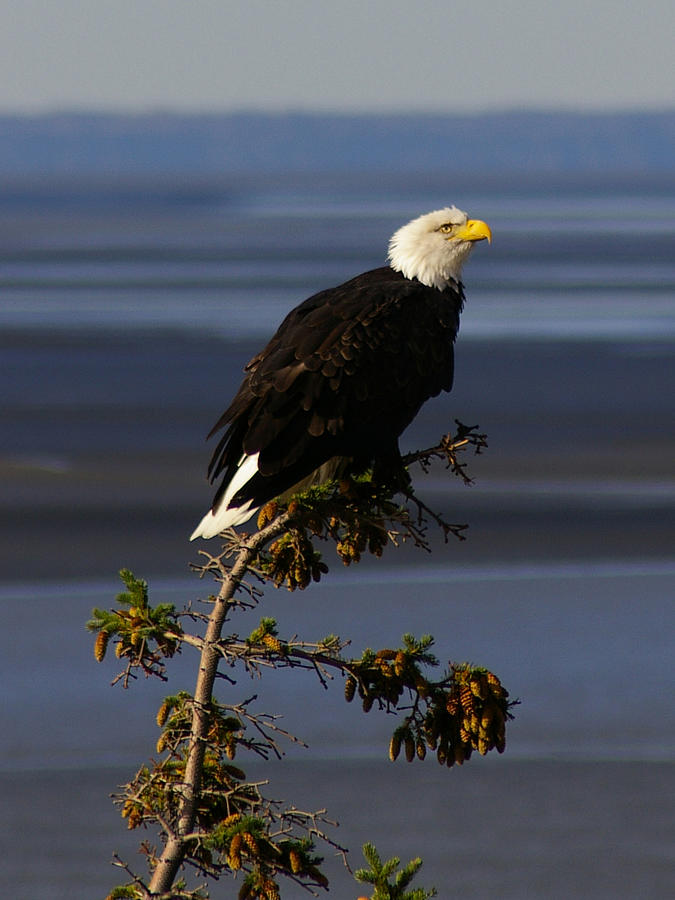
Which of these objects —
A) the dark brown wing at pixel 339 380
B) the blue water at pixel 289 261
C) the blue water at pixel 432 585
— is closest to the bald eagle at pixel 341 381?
the dark brown wing at pixel 339 380

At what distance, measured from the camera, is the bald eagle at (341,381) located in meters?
5.48

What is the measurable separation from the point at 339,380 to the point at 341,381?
14 mm

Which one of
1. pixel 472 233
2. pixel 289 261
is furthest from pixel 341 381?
pixel 289 261

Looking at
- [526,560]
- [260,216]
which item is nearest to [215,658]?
[526,560]

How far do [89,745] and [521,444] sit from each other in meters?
12.4

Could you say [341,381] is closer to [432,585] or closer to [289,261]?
[432,585]

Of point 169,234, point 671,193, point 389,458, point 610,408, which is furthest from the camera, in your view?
point 671,193

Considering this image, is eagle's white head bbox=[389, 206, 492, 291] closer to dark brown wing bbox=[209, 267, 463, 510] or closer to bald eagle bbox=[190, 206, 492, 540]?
bald eagle bbox=[190, 206, 492, 540]

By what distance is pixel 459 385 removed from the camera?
27859mm

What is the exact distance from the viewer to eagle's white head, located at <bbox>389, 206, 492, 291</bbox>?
262 inches

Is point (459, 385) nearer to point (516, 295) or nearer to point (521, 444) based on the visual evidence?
point (521, 444)

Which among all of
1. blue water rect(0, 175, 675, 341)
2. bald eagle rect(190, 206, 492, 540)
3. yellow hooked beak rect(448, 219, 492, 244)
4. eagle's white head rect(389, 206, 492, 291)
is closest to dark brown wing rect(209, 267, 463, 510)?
bald eagle rect(190, 206, 492, 540)

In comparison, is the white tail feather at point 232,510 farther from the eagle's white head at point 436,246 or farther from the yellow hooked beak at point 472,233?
the yellow hooked beak at point 472,233

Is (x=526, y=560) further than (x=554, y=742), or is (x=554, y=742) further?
(x=526, y=560)
